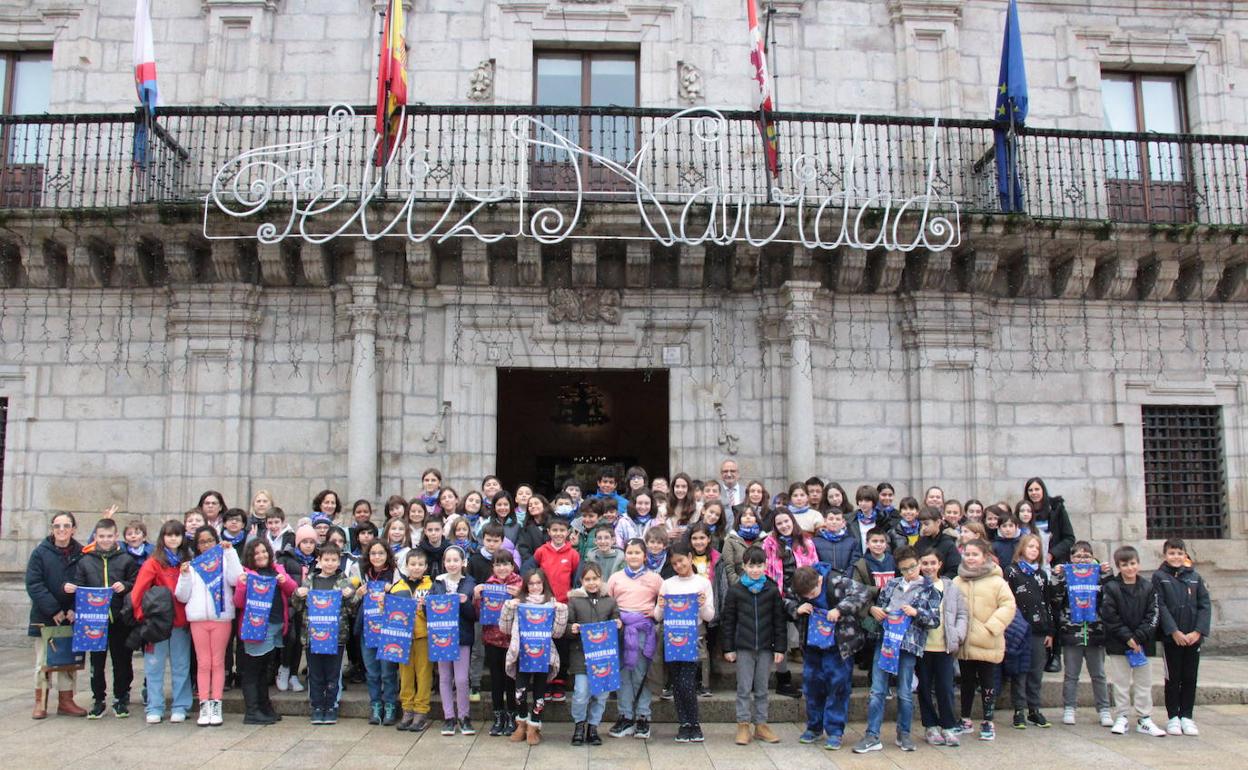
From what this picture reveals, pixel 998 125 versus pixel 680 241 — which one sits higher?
pixel 998 125

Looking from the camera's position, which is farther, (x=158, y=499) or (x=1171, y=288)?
(x=1171, y=288)

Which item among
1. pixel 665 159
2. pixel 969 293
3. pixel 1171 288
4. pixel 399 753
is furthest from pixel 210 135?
pixel 1171 288

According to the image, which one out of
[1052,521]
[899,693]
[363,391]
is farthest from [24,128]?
[1052,521]

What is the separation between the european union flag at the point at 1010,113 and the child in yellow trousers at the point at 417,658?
808cm

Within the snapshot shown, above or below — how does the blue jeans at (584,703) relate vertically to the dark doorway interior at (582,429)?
below

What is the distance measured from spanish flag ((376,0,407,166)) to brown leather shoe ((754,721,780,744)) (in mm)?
6985

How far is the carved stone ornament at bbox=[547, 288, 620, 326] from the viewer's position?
11445mm

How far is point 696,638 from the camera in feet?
23.1

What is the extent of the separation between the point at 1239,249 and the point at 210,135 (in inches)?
502

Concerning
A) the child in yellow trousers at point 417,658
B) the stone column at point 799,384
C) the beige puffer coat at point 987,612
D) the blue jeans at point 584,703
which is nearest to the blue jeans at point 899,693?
the beige puffer coat at point 987,612

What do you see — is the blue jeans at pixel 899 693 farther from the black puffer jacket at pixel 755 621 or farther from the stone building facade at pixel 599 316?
the stone building facade at pixel 599 316

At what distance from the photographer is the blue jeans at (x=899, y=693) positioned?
6.98 m

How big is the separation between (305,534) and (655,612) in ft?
10.1

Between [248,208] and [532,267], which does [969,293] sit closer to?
[532,267]
